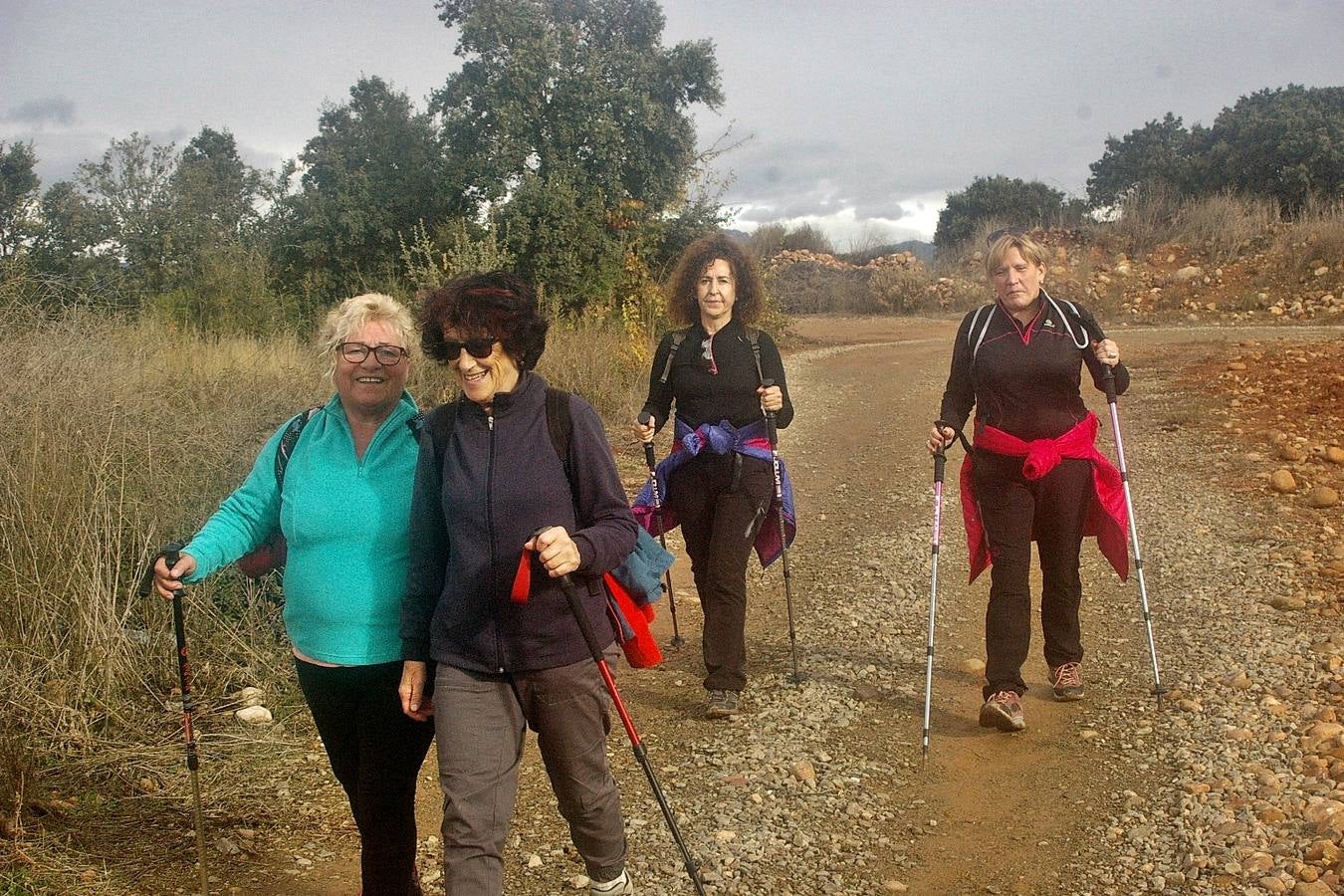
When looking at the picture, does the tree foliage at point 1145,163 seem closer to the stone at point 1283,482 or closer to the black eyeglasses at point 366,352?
the stone at point 1283,482

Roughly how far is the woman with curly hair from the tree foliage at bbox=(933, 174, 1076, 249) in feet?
121

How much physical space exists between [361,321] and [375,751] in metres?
1.21

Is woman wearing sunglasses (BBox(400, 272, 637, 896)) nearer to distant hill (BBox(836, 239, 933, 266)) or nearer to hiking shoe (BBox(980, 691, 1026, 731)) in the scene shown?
hiking shoe (BBox(980, 691, 1026, 731))

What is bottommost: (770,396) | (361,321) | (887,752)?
(887,752)

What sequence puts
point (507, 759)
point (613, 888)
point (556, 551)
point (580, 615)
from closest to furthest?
point (556, 551)
point (580, 615)
point (507, 759)
point (613, 888)

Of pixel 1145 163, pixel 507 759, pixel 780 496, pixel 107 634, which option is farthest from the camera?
pixel 1145 163

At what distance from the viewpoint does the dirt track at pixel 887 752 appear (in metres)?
4.03

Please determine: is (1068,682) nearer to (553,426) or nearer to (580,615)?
(580,615)

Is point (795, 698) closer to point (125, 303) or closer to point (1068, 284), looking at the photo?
point (125, 303)

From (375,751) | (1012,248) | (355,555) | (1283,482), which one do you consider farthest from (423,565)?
(1283,482)

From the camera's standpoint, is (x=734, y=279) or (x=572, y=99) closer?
(x=734, y=279)

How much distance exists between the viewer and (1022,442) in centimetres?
495

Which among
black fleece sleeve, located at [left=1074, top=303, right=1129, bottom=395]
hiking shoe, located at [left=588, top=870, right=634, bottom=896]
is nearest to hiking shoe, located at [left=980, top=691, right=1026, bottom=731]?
black fleece sleeve, located at [left=1074, top=303, right=1129, bottom=395]

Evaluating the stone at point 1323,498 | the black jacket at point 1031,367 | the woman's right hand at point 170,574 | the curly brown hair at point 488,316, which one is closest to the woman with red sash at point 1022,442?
the black jacket at point 1031,367
